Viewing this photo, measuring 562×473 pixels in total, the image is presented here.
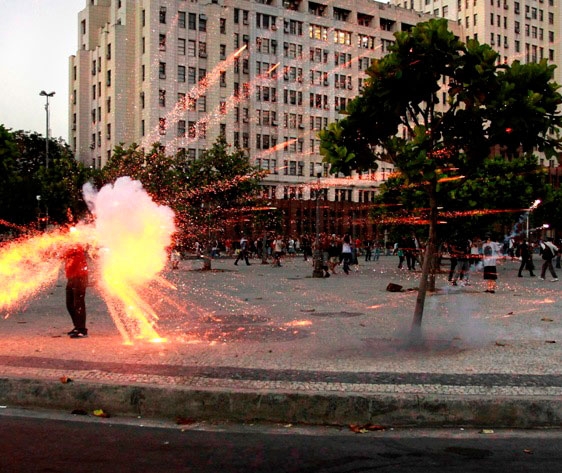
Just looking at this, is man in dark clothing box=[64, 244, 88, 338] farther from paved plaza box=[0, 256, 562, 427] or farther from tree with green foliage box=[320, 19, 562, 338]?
tree with green foliage box=[320, 19, 562, 338]

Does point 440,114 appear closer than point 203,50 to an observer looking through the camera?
Yes

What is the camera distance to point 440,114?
385 inches

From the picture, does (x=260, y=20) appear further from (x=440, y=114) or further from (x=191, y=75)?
(x=440, y=114)

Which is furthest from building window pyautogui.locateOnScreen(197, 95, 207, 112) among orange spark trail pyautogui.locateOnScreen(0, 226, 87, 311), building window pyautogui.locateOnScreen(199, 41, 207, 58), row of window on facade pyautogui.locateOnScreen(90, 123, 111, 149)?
orange spark trail pyautogui.locateOnScreen(0, 226, 87, 311)

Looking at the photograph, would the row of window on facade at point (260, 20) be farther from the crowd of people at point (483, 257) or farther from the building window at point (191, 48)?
the crowd of people at point (483, 257)

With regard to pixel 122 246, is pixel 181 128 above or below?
above

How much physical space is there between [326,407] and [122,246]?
14.7m

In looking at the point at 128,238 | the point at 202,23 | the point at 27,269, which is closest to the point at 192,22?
the point at 202,23

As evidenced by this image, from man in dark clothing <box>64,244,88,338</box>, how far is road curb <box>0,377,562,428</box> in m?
4.10

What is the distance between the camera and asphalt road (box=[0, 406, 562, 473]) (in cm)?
505

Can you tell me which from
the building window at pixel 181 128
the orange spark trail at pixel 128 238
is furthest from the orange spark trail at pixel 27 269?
the building window at pixel 181 128

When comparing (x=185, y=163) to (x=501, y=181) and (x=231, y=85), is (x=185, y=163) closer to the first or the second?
(x=501, y=181)

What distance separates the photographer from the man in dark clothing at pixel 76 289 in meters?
10.7

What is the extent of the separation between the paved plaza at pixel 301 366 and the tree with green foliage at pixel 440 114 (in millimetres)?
1655
